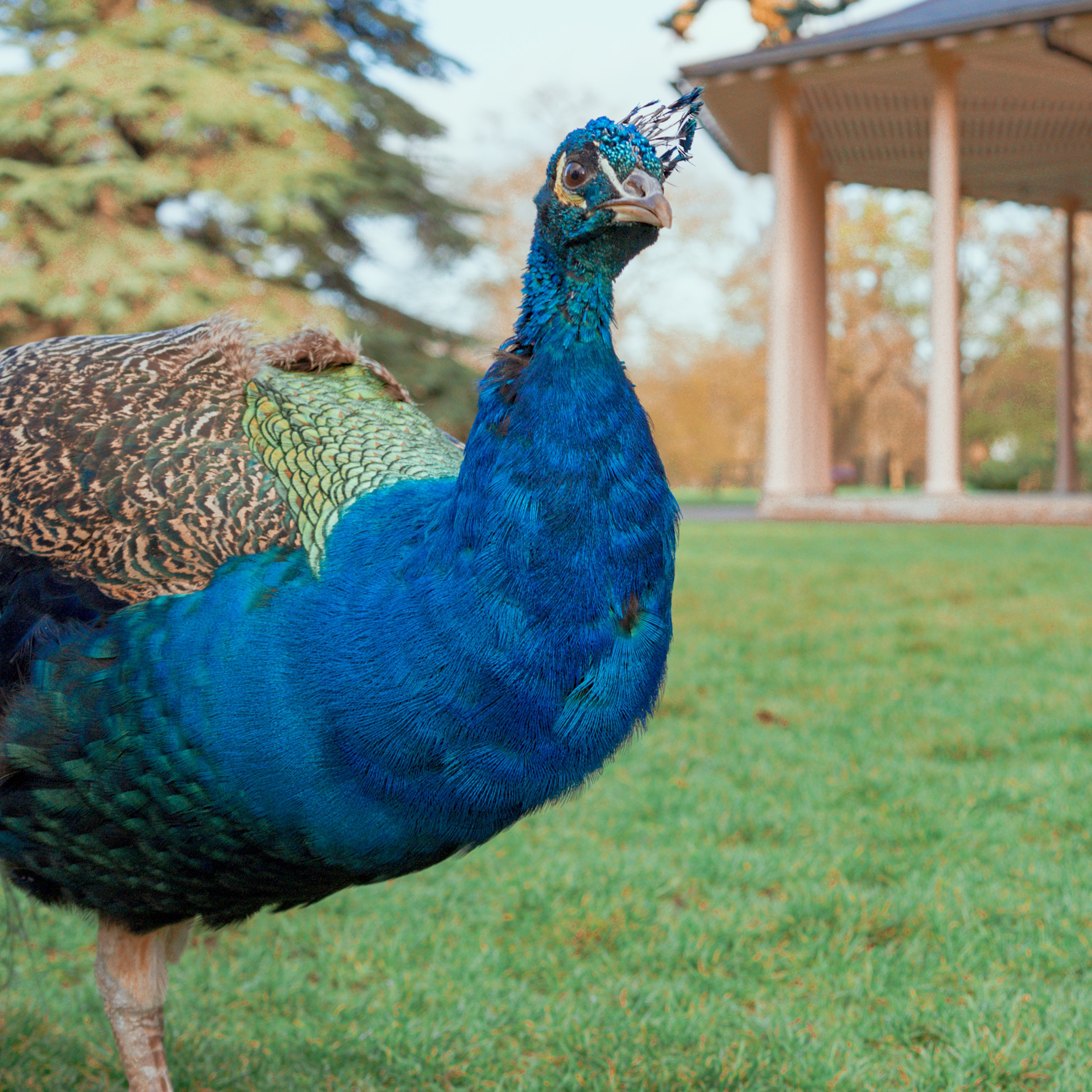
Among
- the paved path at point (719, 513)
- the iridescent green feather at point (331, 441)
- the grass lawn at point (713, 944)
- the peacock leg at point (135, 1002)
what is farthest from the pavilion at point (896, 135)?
the peacock leg at point (135, 1002)

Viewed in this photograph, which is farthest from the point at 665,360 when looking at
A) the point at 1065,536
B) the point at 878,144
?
the point at 1065,536

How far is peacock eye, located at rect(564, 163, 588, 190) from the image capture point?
71.6 inches

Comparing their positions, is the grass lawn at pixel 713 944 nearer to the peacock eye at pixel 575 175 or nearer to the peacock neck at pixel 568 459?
the peacock neck at pixel 568 459

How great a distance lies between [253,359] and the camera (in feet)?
7.74

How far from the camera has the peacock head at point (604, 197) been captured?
178 centimetres

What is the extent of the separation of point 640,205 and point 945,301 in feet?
39.4

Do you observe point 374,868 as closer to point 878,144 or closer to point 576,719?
point 576,719

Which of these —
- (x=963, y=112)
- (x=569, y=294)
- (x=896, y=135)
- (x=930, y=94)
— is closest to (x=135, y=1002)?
(x=569, y=294)

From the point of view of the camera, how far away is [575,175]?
1.82 m

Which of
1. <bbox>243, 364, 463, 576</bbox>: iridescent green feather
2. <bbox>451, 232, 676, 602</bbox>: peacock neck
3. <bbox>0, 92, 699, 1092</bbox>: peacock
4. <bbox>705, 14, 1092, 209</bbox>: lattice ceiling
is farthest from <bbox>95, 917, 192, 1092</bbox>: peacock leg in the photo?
<bbox>705, 14, 1092, 209</bbox>: lattice ceiling

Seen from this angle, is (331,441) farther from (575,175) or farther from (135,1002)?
(135,1002)

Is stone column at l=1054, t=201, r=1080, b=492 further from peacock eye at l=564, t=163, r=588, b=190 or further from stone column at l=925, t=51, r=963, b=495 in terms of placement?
peacock eye at l=564, t=163, r=588, b=190

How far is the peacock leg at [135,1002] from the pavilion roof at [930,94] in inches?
456

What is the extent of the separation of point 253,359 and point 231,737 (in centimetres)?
86
